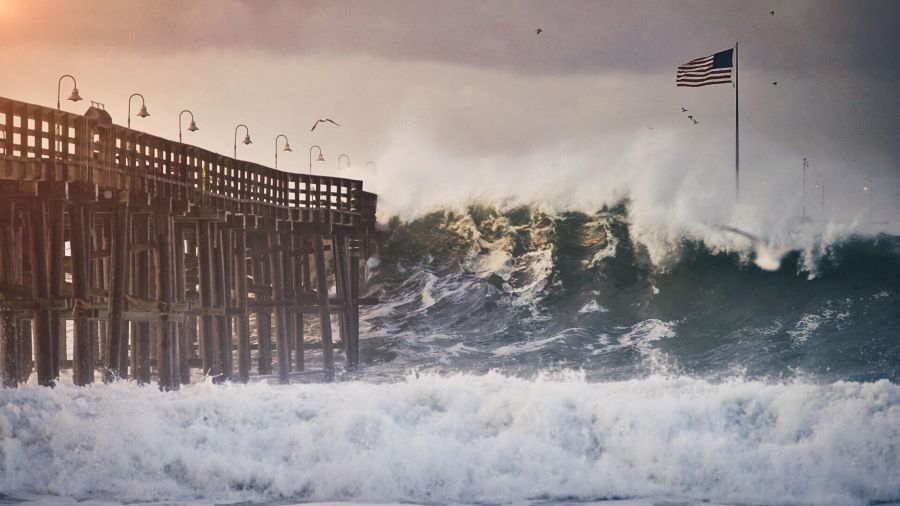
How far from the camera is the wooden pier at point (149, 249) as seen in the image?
29578mm

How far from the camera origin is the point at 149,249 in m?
37.3

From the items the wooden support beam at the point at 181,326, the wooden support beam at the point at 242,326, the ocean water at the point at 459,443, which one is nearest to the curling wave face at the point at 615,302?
the wooden support beam at the point at 242,326

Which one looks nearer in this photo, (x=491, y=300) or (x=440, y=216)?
(x=491, y=300)

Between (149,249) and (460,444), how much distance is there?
653 inches

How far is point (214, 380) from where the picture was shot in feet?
122

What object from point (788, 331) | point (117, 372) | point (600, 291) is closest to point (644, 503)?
point (117, 372)

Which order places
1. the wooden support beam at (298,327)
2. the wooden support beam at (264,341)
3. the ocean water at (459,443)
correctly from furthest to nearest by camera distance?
1. the wooden support beam at (298,327)
2. the wooden support beam at (264,341)
3. the ocean water at (459,443)

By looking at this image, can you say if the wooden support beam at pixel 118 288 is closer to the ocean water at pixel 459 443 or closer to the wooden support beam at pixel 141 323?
the wooden support beam at pixel 141 323

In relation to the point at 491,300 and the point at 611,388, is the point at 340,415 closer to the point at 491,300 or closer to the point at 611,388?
the point at 611,388

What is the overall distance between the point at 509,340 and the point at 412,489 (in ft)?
86.6

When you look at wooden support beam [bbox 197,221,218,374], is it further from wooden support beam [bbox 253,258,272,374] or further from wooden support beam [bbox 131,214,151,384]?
wooden support beam [bbox 253,258,272,374]

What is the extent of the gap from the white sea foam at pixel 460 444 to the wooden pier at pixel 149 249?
18.1ft

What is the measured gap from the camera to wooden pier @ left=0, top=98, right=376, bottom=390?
2958 cm

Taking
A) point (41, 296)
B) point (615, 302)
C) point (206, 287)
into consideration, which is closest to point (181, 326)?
point (206, 287)
